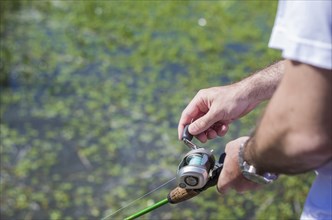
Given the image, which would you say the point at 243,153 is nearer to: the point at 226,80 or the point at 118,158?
the point at 118,158

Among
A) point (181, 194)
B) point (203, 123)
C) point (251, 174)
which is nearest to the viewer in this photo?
point (251, 174)

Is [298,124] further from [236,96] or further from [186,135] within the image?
[186,135]

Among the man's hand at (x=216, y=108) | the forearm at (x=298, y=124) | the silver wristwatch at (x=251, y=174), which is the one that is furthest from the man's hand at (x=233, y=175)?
the man's hand at (x=216, y=108)

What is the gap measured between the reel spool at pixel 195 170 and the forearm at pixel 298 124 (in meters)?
0.33

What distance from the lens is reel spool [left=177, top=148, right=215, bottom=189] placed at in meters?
1.72

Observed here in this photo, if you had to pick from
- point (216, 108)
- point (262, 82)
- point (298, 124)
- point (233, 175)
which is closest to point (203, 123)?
point (216, 108)

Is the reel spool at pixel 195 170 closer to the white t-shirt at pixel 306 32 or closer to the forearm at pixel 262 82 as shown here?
the forearm at pixel 262 82

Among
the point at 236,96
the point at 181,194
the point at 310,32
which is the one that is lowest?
the point at 181,194

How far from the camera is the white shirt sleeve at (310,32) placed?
120 centimetres

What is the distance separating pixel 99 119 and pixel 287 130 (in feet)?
10.2

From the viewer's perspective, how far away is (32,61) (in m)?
5.05

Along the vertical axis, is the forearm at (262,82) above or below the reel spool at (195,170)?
above

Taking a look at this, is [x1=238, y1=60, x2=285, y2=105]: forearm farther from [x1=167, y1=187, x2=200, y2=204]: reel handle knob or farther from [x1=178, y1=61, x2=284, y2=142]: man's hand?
[x1=167, y1=187, x2=200, y2=204]: reel handle knob

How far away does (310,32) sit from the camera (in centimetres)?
121
